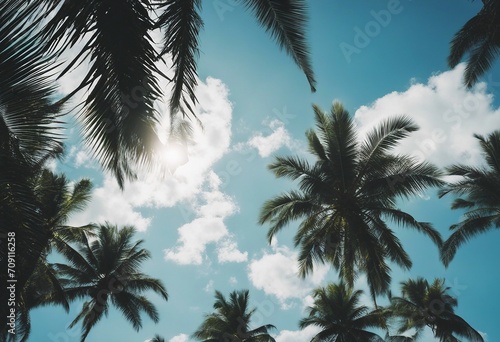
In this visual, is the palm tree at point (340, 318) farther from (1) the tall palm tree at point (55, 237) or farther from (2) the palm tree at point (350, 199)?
(1) the tall palm tree at point (55, 237)

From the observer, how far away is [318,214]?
1738 centimetres

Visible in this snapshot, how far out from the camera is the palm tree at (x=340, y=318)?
81.4ft

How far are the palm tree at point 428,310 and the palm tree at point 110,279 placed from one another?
16.5m

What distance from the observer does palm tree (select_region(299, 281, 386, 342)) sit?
81.4ft

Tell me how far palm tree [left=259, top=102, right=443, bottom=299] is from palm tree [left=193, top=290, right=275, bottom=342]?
10.8m

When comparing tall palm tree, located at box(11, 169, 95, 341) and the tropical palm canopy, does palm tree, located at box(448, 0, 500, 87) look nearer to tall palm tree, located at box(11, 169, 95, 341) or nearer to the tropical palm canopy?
the tropical palm canopy

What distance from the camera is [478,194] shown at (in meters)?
18.9

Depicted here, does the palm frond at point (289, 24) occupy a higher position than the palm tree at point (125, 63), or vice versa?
the palm frond at point (289, 24)

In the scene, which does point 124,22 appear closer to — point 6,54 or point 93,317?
point 6,54

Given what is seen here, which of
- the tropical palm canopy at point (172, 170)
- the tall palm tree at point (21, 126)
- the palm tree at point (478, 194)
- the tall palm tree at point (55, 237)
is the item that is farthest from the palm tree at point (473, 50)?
the tall palm tree at point (55, 237)

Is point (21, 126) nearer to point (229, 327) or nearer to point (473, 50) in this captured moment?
point (473, 50)

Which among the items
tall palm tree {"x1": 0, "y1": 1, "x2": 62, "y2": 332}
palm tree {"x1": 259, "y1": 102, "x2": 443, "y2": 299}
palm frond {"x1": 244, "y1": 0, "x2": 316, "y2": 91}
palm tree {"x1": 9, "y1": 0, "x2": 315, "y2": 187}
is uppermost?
palm tree {"x1": 259, "y1": 102, "x2": 443, "y2": 299}

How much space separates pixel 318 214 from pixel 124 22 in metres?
15.4

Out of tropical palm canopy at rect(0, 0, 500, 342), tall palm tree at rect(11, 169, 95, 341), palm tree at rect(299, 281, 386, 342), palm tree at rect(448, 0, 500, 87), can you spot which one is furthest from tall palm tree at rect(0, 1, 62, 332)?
palm tree at rect(299, 281, 386, 342)
